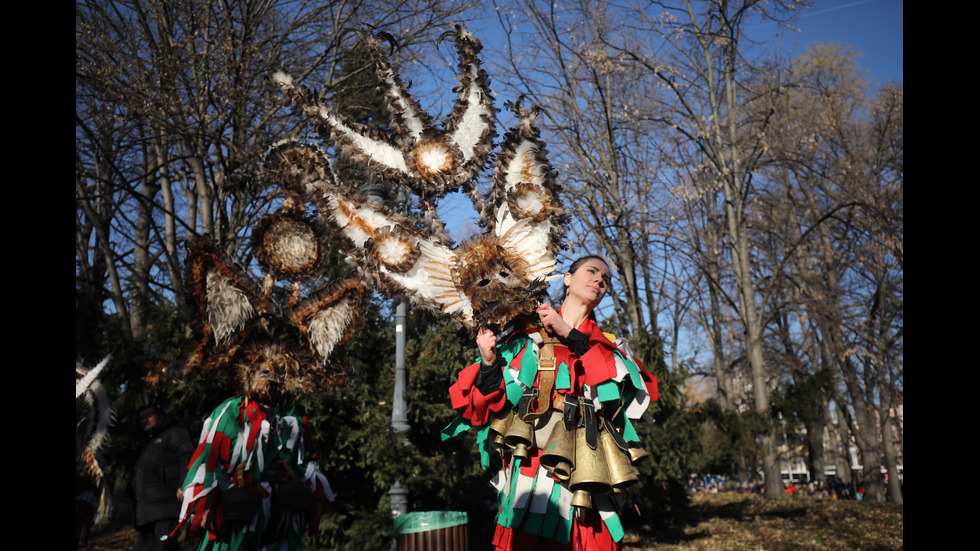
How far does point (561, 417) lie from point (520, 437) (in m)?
0.23

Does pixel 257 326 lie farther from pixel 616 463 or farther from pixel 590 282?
pixel 616 463

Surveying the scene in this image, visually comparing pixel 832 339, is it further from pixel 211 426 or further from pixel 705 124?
pixel 211 426

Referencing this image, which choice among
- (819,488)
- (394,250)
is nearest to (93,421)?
(394,250)

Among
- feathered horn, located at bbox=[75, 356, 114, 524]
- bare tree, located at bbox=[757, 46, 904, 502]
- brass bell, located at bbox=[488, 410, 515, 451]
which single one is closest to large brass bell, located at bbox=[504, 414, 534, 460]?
brass bell, located at bbox=[488, 410, 515, 451]

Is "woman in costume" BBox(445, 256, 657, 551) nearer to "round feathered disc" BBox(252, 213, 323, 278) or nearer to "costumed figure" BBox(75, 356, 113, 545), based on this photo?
"round feathered disc" BBox(252, 213, 323, 278)

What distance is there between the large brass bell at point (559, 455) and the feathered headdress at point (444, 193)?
0.70 metres

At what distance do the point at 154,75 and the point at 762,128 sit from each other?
11.3 meters

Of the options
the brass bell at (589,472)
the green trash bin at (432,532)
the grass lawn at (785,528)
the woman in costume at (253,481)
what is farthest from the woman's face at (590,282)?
the grass lawn at (785,528)

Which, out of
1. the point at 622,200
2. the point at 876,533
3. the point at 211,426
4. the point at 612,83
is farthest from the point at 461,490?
the point at 612,83

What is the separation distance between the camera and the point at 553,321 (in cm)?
321

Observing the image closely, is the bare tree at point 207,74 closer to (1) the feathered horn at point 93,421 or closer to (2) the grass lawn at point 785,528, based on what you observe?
(1) the feathered horn at point 93,421

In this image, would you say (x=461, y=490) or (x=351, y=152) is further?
(x=461, y=490)

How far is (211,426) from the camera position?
178 inches

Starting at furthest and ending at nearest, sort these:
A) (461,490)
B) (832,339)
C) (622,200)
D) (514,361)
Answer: (832,339) → (622,200) → (461,490) → (514,361)
